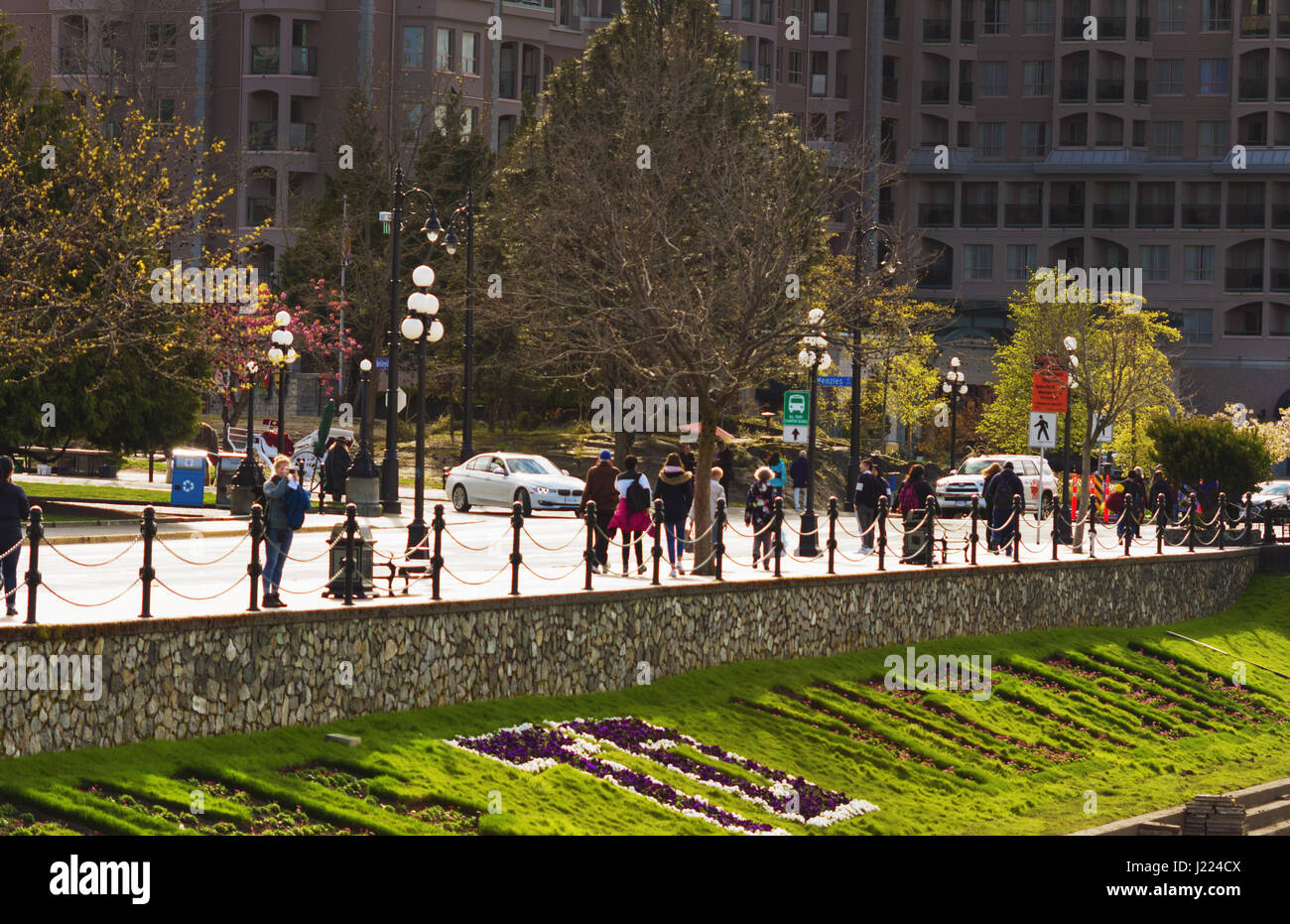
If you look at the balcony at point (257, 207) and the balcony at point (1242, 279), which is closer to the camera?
the balcony at point (257, 207)

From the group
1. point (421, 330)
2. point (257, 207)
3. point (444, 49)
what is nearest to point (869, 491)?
point (421, 330)

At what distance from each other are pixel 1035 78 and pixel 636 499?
66.9m

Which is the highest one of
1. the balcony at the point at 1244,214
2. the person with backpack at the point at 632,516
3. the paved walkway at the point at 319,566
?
the balcony at the point at 1244,214

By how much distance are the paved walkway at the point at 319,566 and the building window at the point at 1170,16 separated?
5202cm

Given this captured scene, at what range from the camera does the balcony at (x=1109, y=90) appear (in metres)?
84.0

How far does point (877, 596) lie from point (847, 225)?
55198 mm

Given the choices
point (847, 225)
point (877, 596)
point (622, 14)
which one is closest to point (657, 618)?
point (877, 596)

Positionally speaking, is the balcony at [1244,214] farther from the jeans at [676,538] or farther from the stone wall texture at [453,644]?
the jeans at [676,538]

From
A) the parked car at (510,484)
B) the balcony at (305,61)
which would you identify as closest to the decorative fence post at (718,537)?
the parked car at (510,484)

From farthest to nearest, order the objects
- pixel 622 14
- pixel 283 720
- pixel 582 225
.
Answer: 1. pixel 622 14
2. pixel 582 225
3. pixel 283 720

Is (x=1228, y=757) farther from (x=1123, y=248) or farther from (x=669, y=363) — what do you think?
(x=1123, y=248)

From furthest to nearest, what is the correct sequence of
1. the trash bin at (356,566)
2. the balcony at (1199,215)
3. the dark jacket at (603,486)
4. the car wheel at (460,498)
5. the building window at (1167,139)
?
the building window at (1167,139) < the balcony at (1199,215) < the car wheel at (460,498) < the dark jacket at (603,486) < the trash bin at (356,566)

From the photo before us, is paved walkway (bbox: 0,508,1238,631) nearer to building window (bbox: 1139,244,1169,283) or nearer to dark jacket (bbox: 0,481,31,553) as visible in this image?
dark jacket (bbox: 0,481,31,553)
